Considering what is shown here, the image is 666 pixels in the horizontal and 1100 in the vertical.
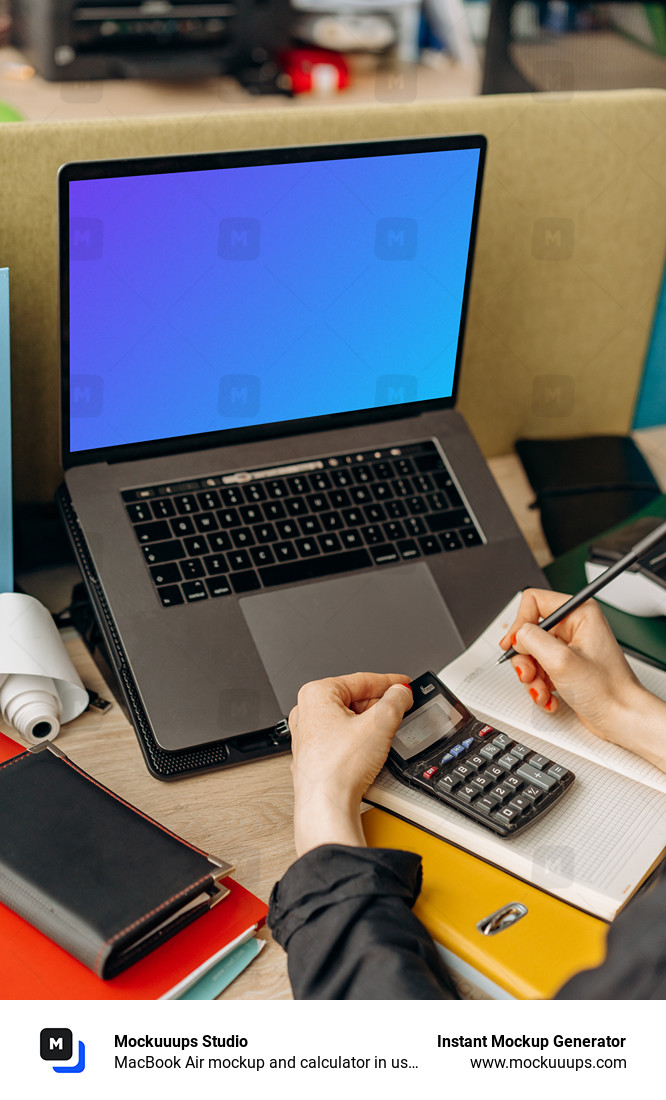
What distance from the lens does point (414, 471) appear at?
1.01 m

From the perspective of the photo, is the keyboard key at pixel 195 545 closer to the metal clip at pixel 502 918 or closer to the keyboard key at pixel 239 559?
the keyboard key at pixel 239 559

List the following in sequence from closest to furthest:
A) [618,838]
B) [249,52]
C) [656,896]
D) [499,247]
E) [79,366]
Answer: [656,896] < [618,838] < [79,366] < [499,247] < [249,52]

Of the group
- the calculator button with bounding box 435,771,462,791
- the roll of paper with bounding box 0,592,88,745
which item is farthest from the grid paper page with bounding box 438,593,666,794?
the roll of paper with bounding box 0,592,88,745

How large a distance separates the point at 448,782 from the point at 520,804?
0.17 ft

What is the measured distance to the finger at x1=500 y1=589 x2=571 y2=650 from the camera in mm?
857

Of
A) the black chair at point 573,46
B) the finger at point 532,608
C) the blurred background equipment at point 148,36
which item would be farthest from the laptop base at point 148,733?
the blurred background equipment at point 148,36

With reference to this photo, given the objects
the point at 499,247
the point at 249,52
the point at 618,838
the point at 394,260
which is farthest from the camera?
the point at 249,52

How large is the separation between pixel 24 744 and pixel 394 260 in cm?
55

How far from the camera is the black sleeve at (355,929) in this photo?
60 centimetres

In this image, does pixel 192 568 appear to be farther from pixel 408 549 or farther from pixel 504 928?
pixel 504 928

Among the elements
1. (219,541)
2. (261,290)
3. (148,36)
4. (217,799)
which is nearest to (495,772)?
(217,799)

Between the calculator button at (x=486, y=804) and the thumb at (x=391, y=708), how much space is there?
0.08 metres

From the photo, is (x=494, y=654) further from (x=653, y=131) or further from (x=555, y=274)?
(x=653, y=131)

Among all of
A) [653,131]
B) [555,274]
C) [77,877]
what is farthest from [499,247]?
[77,877]
